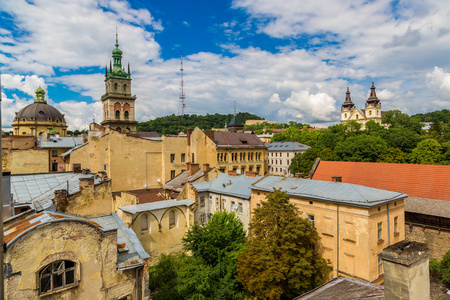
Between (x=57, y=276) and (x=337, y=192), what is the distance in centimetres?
1964

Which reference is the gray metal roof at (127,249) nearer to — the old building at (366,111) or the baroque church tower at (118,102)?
the baroque church tower at (118,102)

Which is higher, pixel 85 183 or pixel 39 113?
pixel 39 113

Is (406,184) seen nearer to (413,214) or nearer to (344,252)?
(413,214)

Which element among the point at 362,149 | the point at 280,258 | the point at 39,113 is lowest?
the point at 280,258

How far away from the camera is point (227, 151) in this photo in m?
55.5

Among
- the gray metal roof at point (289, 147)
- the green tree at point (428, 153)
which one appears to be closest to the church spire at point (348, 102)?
the gray metal roof at point (289, 147)

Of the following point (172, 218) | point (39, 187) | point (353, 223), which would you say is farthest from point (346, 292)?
point (39, 187)

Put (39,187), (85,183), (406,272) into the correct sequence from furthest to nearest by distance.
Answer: (39,187) → (85,183) → (406,272)

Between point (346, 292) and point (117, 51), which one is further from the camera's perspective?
point (117, 51)

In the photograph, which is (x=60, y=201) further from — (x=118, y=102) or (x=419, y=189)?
(x=118, y=102)

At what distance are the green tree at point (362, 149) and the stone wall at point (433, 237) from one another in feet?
102

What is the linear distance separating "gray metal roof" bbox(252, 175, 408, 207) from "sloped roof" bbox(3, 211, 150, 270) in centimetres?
1259

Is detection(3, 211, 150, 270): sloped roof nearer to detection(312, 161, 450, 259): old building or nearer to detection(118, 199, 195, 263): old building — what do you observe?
detection(118, 199, 195, 263): old building

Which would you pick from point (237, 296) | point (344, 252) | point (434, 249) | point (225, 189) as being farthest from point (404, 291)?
point (434, 249)
